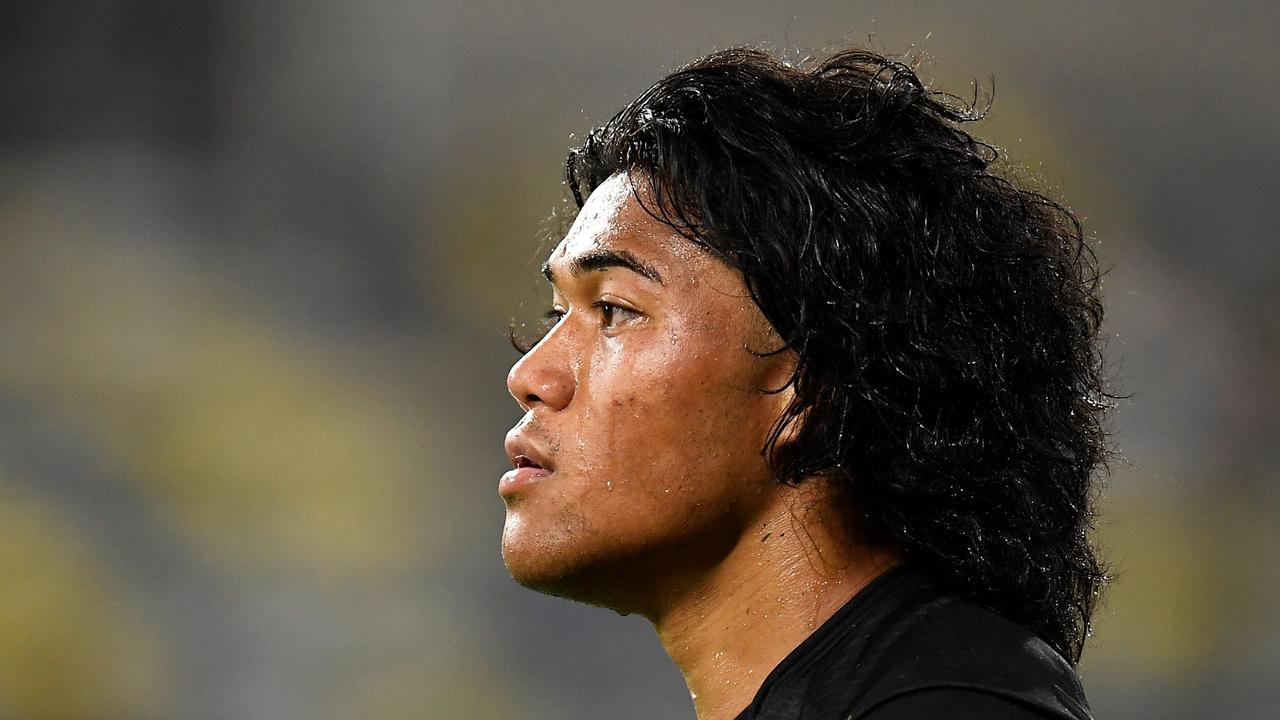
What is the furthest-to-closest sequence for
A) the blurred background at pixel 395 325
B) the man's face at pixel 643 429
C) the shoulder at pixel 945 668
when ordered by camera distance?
the blurred background at pixel 395 325 < the man's face at pixel 643 429 < the shoulder at pixel 945 668

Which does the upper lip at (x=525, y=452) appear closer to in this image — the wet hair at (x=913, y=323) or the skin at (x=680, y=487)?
the skin at (x=680, y=487)

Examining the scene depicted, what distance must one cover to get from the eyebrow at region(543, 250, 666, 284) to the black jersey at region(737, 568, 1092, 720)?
486 mm

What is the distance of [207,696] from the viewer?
4391 mm

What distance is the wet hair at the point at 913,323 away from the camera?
171 centimetres

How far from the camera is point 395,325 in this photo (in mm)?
4738

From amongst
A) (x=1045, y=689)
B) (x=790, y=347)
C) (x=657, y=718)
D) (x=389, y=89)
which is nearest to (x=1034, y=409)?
(x=790, y=347)

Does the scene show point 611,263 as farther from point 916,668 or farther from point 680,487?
point 916,668

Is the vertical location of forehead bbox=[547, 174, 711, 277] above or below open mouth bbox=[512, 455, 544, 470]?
above

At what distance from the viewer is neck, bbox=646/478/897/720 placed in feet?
5.55

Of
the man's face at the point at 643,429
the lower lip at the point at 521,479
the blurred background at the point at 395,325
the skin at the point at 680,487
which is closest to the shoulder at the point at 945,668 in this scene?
the skin at the point at 680,487

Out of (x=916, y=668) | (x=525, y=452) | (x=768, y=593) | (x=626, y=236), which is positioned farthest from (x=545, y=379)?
(x=916, y=668)

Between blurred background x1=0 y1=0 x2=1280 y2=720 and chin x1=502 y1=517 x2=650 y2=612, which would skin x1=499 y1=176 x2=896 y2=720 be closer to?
chin x1=502 y1=517 x2=650 y2=612

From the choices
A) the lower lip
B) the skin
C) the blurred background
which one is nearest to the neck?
the skin

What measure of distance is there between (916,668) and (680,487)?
385mm
